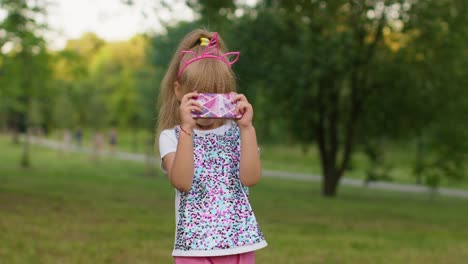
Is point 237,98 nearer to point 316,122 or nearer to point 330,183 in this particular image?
point 316,122

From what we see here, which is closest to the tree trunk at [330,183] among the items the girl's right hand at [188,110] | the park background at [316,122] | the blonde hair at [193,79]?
the park background at [316,122]

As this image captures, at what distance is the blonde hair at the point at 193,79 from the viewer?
2.92 m

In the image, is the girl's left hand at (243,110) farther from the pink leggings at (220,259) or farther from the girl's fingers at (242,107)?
the pink leggings at (220,259)

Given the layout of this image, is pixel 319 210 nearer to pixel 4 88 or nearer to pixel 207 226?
pixel 4 88

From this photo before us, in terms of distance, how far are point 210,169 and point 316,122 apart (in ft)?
53.6

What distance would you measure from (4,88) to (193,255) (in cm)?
1423

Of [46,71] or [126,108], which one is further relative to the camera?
[126,108]

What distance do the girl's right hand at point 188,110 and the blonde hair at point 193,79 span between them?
0.17 meters

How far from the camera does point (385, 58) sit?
17.1 meters

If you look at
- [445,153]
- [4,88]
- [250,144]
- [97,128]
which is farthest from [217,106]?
[97,128]

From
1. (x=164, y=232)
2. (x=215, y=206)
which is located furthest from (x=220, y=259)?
(x=164, y=232)

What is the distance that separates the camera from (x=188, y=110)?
108 inches

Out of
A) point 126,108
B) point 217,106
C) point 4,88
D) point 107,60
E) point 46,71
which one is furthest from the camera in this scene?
point 107,60

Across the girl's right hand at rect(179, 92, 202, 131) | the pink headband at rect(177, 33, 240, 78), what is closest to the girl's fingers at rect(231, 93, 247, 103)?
the girl's right hand at rect(179, 92, 202, 131)
